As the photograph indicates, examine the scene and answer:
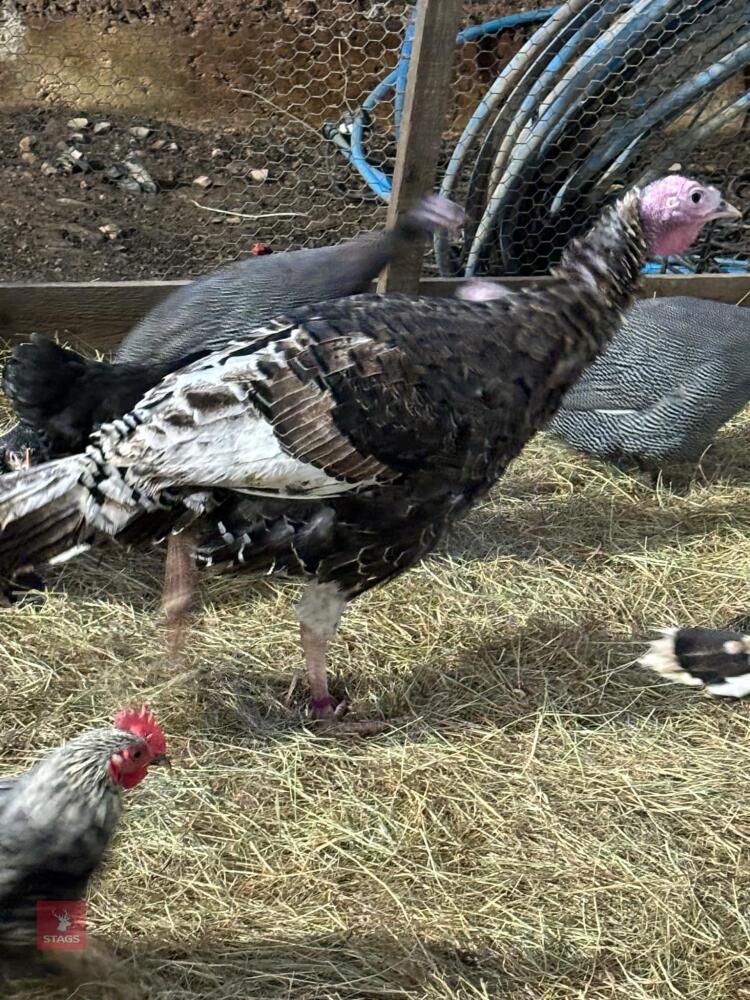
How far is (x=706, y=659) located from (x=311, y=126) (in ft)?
15.8

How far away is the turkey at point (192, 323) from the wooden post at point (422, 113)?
315 mm

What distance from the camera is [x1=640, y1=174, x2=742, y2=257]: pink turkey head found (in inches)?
130

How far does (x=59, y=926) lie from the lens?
2082 mm

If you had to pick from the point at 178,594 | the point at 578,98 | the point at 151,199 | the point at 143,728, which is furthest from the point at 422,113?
the point at 143,728

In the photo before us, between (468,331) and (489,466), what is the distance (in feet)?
1.26

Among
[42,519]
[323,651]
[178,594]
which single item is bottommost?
[323,651]

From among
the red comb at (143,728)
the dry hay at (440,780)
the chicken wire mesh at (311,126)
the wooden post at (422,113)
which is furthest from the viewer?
the chicken wire mesh at (311,126)

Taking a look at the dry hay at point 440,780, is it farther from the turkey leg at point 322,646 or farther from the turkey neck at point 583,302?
the turkey neck at point 583,302

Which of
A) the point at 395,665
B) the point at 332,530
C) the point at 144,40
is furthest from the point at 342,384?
the point at 144,40

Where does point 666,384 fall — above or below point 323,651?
above

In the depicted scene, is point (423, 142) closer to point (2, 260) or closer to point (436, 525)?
point (436, 525)

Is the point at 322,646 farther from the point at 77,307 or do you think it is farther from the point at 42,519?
the point at 77,307

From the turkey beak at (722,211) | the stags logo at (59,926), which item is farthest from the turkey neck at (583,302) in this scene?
the stags logo at (59,926)

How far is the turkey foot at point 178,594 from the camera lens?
3.30m
